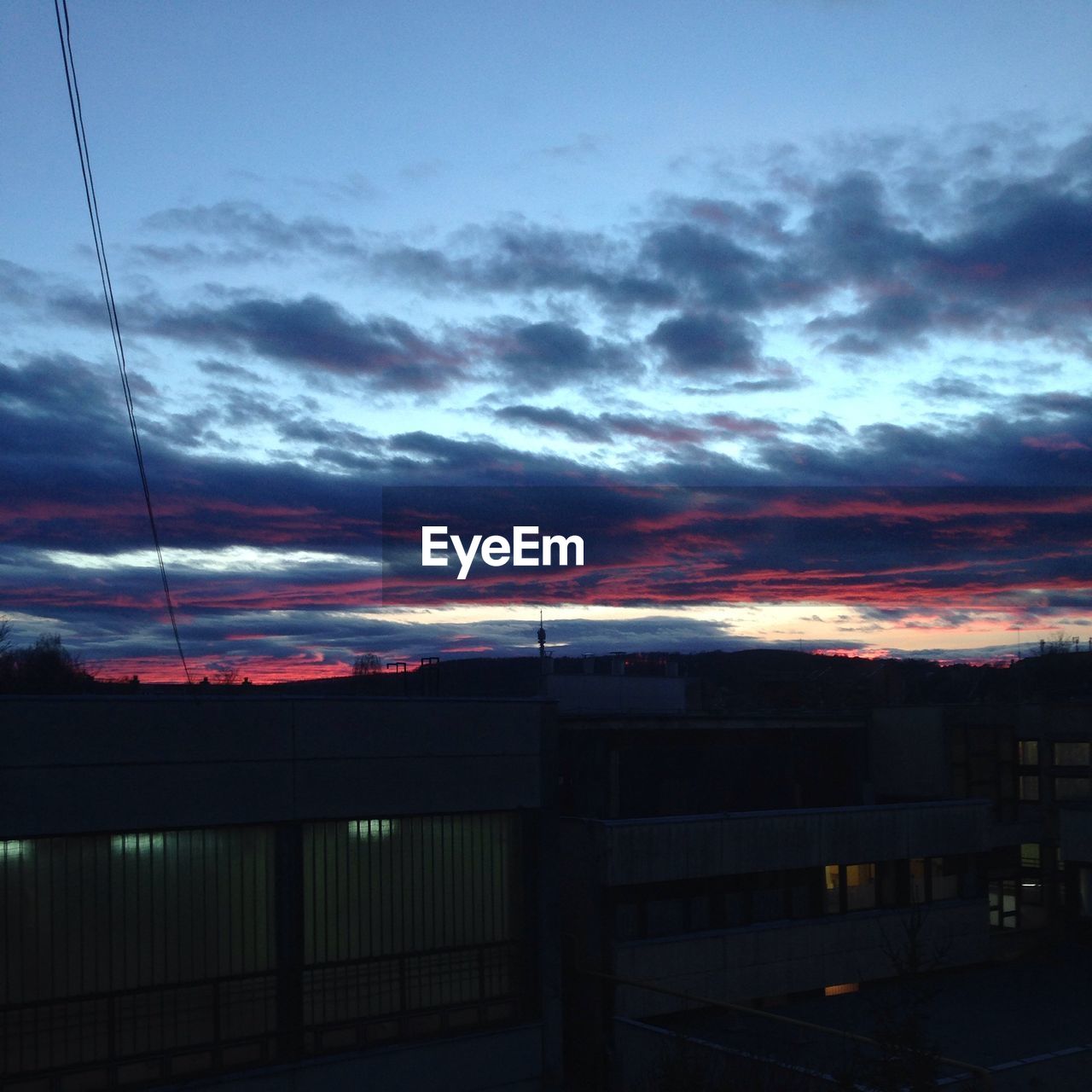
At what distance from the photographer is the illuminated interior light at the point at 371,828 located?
19859 mm

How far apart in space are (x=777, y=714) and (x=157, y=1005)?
20159mm

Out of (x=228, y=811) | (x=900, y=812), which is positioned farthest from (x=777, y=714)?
(x=228, y=811)

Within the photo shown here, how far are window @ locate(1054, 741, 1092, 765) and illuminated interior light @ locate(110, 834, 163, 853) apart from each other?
2983 centimetres

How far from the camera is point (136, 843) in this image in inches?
707

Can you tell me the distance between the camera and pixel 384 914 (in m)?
20.0

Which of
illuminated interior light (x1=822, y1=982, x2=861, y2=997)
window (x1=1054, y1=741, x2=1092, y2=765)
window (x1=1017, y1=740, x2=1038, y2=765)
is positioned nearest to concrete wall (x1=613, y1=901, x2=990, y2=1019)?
illuminated interior light (x1=822, y1=982, x2=861, y2=997)

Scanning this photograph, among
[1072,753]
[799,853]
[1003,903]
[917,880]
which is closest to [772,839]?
[799,853]

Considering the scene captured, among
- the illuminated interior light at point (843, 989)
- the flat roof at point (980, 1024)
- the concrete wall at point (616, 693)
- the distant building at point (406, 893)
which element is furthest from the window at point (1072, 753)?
the illuminated interior light at point (843, 989)

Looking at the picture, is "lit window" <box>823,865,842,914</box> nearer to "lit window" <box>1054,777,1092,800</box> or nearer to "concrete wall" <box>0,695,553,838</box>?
"concrete wall" <box>0,695,553,838</box>

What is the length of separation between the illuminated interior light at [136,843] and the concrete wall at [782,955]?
37.0 feet

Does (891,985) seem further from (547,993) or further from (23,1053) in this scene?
(23,1053)

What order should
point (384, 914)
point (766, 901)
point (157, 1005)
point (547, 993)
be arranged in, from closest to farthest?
point (157, 1005), point (384, 914), point (547, 993), point (766, 901)

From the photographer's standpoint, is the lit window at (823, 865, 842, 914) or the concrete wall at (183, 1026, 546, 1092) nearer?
the concrete wall at (183, 1026, 546, 1092)

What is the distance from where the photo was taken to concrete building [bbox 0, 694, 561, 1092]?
674 inches
